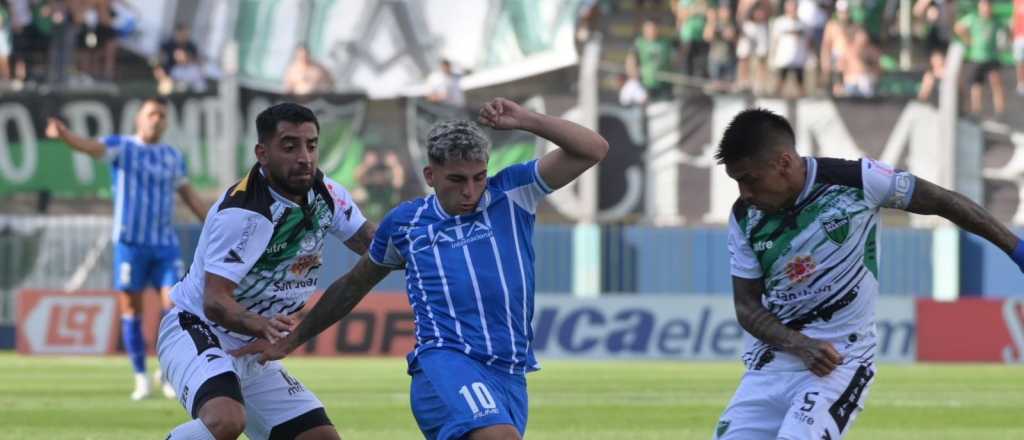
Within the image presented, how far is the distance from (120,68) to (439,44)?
4.90 m

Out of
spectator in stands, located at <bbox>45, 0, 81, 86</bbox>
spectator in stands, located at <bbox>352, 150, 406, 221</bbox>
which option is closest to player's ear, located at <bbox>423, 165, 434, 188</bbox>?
spectator in stands, located at <bbox>352, 150, 406, 221</bbox>

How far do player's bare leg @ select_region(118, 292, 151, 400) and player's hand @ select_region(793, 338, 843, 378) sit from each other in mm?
8887

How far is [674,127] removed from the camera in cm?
2527

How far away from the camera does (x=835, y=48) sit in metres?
26.5

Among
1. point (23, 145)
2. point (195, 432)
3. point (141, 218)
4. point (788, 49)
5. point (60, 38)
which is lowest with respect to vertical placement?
point (23, 145)

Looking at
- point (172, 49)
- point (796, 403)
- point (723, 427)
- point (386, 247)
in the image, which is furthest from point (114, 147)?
point (172, 49)

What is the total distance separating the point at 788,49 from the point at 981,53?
284 cm

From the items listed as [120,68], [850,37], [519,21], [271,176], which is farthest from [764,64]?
[271,176]

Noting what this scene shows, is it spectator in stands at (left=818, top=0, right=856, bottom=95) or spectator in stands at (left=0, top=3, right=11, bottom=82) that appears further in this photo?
spectator in stands at (left=818, top=0, right=856, bottom=95)

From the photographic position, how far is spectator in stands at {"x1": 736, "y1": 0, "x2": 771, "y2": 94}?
26.1 metres

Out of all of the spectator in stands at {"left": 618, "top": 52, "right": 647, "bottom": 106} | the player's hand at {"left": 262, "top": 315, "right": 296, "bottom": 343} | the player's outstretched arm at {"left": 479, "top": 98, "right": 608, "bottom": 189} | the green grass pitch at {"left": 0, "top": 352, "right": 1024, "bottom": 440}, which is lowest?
A: the green grass pitch at {"left": 0, "top": 352, "right": 1024, "bottom": 440}

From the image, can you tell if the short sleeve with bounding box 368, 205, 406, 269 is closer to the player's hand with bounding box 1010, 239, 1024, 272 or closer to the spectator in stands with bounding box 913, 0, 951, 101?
the player's hand with bounding box 1010, 239, 1024, 272

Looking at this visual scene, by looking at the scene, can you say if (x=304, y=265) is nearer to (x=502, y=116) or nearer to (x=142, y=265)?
(x=502, y=116)

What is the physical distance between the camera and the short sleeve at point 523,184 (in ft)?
22.8
